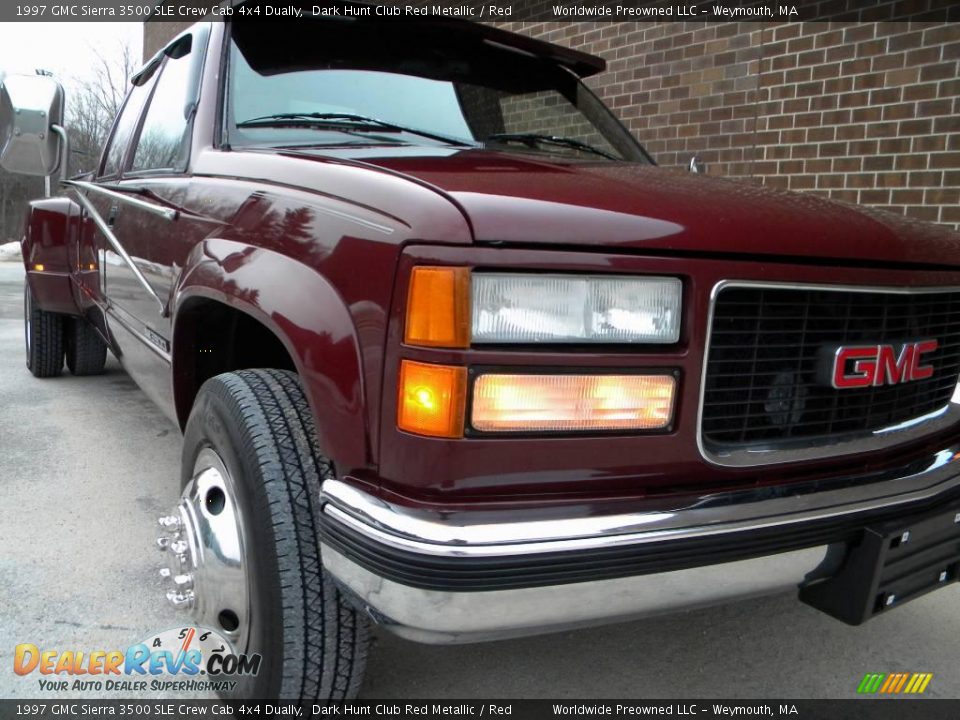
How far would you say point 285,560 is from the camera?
5.12ft

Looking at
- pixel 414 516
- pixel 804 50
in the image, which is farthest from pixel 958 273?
pixel 804 50

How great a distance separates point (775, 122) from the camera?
481 cm

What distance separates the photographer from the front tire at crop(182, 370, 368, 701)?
1566mm

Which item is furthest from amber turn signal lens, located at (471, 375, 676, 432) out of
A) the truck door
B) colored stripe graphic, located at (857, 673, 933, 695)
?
colored stripe graphic, located at (857, 673, 933, 695)

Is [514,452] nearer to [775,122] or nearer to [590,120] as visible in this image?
[590,120]

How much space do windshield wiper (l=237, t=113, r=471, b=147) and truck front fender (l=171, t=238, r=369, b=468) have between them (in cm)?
59

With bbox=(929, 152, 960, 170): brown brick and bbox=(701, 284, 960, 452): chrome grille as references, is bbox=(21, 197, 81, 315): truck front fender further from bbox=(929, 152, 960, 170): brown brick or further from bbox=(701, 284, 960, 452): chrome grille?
bbox=(929, 152, 960, 170): brown brick

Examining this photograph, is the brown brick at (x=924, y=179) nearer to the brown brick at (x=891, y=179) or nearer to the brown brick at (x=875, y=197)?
A: the brown brick at (x=891, y=179)

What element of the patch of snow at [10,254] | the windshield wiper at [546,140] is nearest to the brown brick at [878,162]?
the windshield wiper at [546,140]

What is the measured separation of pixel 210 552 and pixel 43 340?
3857mm

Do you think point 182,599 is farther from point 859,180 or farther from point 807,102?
point 807,102

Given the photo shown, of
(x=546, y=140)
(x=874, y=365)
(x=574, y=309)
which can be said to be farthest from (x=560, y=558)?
(x=546, y=140)

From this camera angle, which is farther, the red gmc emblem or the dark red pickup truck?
the red gmc emblem

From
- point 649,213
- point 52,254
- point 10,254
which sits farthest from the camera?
point 10,254
